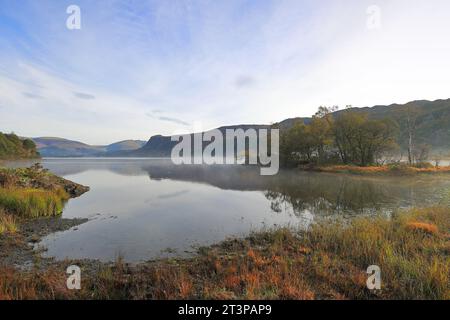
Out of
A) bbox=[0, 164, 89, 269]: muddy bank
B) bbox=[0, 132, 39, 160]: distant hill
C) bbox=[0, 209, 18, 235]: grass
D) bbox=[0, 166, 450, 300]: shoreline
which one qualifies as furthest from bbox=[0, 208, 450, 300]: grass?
bbox=[0, 132, 39, 160]: distant hill

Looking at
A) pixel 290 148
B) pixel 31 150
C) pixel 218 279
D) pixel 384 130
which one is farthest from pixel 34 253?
pixel 31 150

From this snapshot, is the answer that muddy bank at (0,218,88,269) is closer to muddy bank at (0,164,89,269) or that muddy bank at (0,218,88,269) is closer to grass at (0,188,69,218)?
muddy bank at (0,164,89,269)

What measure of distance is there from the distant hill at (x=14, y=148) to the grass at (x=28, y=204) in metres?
113

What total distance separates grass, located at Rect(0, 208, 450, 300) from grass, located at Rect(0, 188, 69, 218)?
324 inches

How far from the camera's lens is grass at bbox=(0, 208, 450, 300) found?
4910 millimetres

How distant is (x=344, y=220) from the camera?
12281mm

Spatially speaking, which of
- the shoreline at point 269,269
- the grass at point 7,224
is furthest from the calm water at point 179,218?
the grass at point 7,224

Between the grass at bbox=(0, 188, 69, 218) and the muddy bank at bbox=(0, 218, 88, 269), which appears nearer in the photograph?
the muddy bank at bbox=(0, 218, 88, 269)

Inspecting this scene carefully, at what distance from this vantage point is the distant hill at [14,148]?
9541 centimetres

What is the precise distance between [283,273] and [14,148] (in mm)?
142894

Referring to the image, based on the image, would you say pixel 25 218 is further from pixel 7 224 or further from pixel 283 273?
pixel 283 273

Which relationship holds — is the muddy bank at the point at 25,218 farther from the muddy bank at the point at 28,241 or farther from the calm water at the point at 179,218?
the calm water at the point at 179,218

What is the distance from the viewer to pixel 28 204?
508 inches

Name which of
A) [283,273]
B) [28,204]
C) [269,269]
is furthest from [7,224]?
[283,273]
